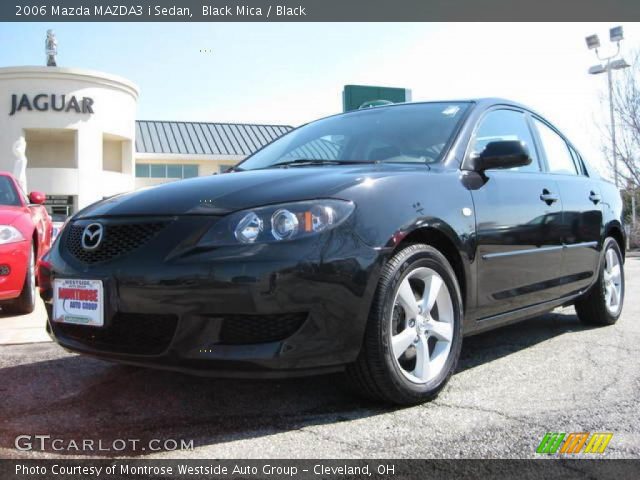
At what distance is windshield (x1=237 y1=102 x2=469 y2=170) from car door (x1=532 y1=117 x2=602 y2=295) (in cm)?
99

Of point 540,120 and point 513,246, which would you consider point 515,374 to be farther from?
point 540,120

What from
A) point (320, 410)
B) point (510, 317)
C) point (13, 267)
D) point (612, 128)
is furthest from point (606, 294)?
point (612, 128)

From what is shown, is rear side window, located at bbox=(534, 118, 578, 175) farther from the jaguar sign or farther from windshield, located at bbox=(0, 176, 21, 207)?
the jaguar sign

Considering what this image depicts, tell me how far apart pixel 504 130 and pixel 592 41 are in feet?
80.7

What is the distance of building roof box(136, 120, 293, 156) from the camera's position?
115 ft

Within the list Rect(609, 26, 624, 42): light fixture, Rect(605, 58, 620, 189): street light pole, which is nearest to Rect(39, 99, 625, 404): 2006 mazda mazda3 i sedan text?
Rect(605, 58, 620, 189): street light pole

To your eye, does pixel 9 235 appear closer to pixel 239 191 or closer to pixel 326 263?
pixel 239 191

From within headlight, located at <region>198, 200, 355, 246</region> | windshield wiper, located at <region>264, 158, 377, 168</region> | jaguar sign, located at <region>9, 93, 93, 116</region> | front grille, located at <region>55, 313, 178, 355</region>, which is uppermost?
jaguar sign, located at <region>9, 93, 93, 116</region>

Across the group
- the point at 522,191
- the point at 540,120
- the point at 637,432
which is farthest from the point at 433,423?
the point at 540,120

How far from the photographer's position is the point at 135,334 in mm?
2408

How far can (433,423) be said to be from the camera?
2453mm

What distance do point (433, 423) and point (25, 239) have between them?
13.5ft

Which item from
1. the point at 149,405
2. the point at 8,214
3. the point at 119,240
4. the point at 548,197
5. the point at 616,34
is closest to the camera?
the point at 119,240

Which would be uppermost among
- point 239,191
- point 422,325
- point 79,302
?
point 239,191
